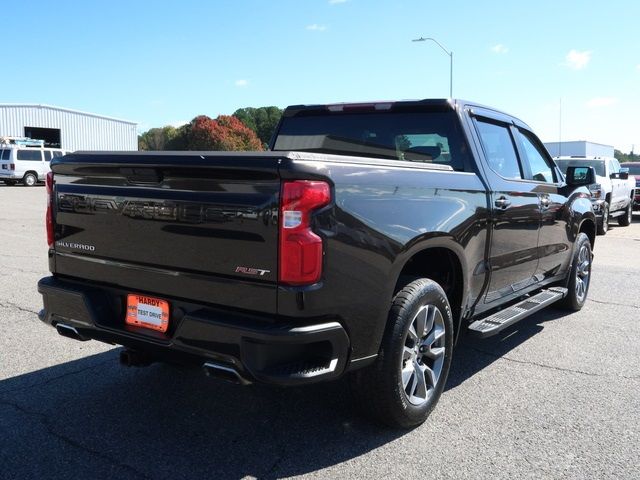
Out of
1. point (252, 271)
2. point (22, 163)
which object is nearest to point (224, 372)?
point (252, 271)

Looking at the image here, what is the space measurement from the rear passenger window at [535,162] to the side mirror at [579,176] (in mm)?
167

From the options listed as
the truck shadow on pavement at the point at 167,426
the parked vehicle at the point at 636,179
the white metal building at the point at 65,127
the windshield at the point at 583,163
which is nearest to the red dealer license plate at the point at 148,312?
the truck shadow on pavement at the point at 167,426

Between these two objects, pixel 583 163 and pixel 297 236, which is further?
pixel 583 163

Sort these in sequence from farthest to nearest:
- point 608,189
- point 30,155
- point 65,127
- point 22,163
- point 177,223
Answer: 1. point 65,127
2. point 30,155
3. point 22,163
4. point 608,189
5. point 177,223

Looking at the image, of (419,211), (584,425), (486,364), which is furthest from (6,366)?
(584,425)

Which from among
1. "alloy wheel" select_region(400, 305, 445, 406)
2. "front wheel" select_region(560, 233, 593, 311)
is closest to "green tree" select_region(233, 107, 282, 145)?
"front wheel" select_region(560, 233, 593, 311)

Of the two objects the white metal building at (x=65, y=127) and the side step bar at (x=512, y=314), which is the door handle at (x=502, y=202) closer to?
the side step bar at (x=512, y=314)

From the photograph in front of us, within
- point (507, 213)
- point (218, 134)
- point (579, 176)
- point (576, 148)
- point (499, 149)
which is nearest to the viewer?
point (507, 213)

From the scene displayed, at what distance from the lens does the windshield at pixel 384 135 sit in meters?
4.08

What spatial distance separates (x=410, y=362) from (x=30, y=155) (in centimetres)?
3155

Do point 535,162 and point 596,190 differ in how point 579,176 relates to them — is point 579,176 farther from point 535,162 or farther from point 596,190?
point 596,190

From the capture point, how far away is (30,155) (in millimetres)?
30188

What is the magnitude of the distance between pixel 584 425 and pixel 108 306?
9.25 ft

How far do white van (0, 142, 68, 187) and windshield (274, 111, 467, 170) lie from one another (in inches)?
1109
